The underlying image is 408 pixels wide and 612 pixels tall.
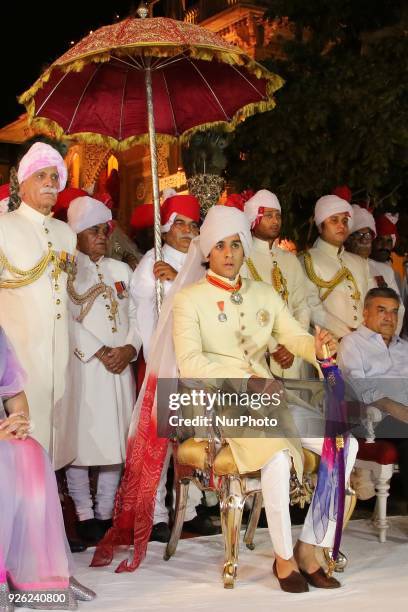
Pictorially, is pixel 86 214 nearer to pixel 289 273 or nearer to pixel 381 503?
pixel 289 273

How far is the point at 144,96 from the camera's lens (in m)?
6.32

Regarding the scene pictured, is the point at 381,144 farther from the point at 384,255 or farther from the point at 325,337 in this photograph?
the point at 325,337

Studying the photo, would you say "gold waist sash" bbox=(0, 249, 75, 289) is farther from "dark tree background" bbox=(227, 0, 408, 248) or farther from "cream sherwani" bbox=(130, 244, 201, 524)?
"dark tree background" bbox=(227, 0, 408, 248)

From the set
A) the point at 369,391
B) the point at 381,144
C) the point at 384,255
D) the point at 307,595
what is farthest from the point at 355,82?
the point at 307,595

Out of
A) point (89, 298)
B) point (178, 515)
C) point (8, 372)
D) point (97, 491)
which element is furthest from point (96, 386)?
point (8, 372)

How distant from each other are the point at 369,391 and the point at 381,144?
2.61 metres

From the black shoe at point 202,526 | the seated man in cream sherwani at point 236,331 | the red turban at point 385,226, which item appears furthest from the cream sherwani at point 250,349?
the red turban at point 385,226

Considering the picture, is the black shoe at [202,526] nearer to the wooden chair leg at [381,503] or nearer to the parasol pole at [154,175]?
the wooden chair leg at [381,503]

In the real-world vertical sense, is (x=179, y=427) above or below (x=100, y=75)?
below

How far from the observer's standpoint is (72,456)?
227 inches

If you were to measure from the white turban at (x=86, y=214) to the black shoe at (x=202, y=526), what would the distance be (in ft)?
6.15

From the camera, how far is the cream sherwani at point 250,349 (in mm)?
4602

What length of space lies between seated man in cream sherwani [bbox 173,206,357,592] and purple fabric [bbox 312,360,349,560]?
4 centimetres

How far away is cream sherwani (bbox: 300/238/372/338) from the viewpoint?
22.7 feet
